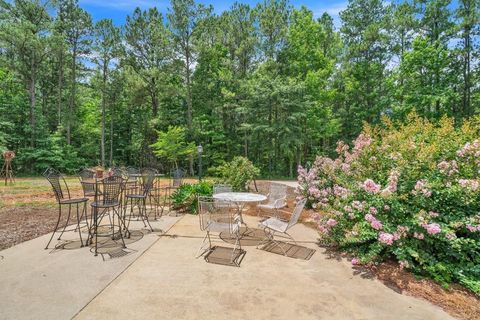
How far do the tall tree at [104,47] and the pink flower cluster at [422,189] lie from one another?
1861 centimetres

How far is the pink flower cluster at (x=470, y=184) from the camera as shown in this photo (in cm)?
308

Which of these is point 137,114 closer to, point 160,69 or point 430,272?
point 160,69

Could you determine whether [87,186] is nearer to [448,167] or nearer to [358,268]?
[358,268]

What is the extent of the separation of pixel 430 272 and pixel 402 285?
0.42 meters

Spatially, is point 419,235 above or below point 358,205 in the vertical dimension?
below

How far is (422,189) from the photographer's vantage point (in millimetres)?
3279

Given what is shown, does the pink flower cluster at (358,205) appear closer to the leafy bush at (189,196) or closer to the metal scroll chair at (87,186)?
the leafy bush at (189,196)

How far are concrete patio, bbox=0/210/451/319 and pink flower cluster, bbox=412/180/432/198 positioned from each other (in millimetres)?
1206

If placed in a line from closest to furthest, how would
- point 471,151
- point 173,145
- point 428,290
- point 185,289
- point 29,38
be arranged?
point 185,289 → point 428,290 → point 471,151 → point 29,38 → point 173,145

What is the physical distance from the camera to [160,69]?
18.5 metres

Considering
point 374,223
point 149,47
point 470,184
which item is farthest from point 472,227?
point 149,47

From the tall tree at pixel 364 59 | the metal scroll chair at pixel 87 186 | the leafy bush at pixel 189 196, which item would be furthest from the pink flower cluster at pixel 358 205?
the tall tree at pixel 364 59

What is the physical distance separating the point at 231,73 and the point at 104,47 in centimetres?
883

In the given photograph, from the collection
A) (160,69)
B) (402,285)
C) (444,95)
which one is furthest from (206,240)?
(160,69)
